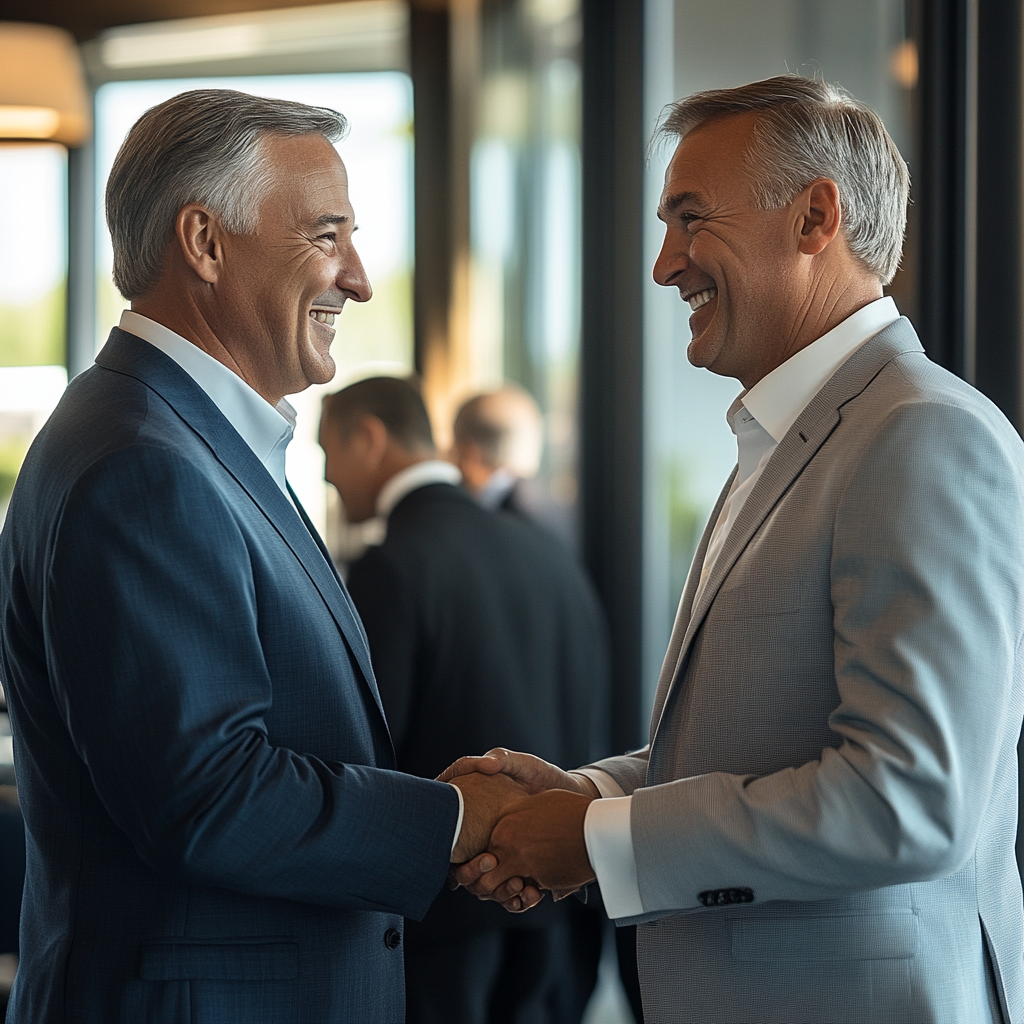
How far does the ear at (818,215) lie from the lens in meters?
1.53

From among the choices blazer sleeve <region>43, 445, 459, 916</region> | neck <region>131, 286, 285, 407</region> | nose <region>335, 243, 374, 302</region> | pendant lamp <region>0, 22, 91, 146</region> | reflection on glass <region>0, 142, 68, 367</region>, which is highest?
pendant lamp <region>0, 22, 91, 146</region>

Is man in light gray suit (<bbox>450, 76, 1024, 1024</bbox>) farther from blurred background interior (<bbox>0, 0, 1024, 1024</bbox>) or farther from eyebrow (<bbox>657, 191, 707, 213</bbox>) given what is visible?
blurred background interior (<bbox>0, 0, 1024, 1024</bbox>)

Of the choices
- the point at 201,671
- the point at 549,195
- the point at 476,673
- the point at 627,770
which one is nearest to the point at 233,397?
the point at 201,671

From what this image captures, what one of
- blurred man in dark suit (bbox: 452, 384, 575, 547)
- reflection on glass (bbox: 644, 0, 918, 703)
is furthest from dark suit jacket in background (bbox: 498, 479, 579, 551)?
reflection on glass (bbox: 644, 0, 918, 703)

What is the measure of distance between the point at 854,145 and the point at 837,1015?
3.55 feet

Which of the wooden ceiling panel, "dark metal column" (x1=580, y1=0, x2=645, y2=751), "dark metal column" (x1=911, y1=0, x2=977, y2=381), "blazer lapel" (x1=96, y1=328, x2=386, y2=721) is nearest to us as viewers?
"blazer lapel" (x1=96, y1=328, x2=386, y2=721)

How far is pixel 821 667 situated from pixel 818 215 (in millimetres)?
608

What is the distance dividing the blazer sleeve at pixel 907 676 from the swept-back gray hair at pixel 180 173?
2.83ft

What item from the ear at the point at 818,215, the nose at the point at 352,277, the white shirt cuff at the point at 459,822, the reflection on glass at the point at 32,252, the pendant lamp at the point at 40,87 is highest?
the pendant lamp at the point at 40,87

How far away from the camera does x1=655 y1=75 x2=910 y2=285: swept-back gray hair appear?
1.55m

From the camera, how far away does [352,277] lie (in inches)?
66.9

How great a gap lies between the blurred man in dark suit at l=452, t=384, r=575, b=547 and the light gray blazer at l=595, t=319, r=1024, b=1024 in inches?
105

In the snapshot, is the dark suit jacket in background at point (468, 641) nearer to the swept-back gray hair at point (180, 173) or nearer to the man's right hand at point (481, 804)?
the man's right hand at point (481, 804)

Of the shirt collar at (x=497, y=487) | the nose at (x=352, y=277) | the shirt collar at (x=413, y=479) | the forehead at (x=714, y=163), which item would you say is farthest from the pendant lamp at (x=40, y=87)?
the forehead at (x=714, y=163)
